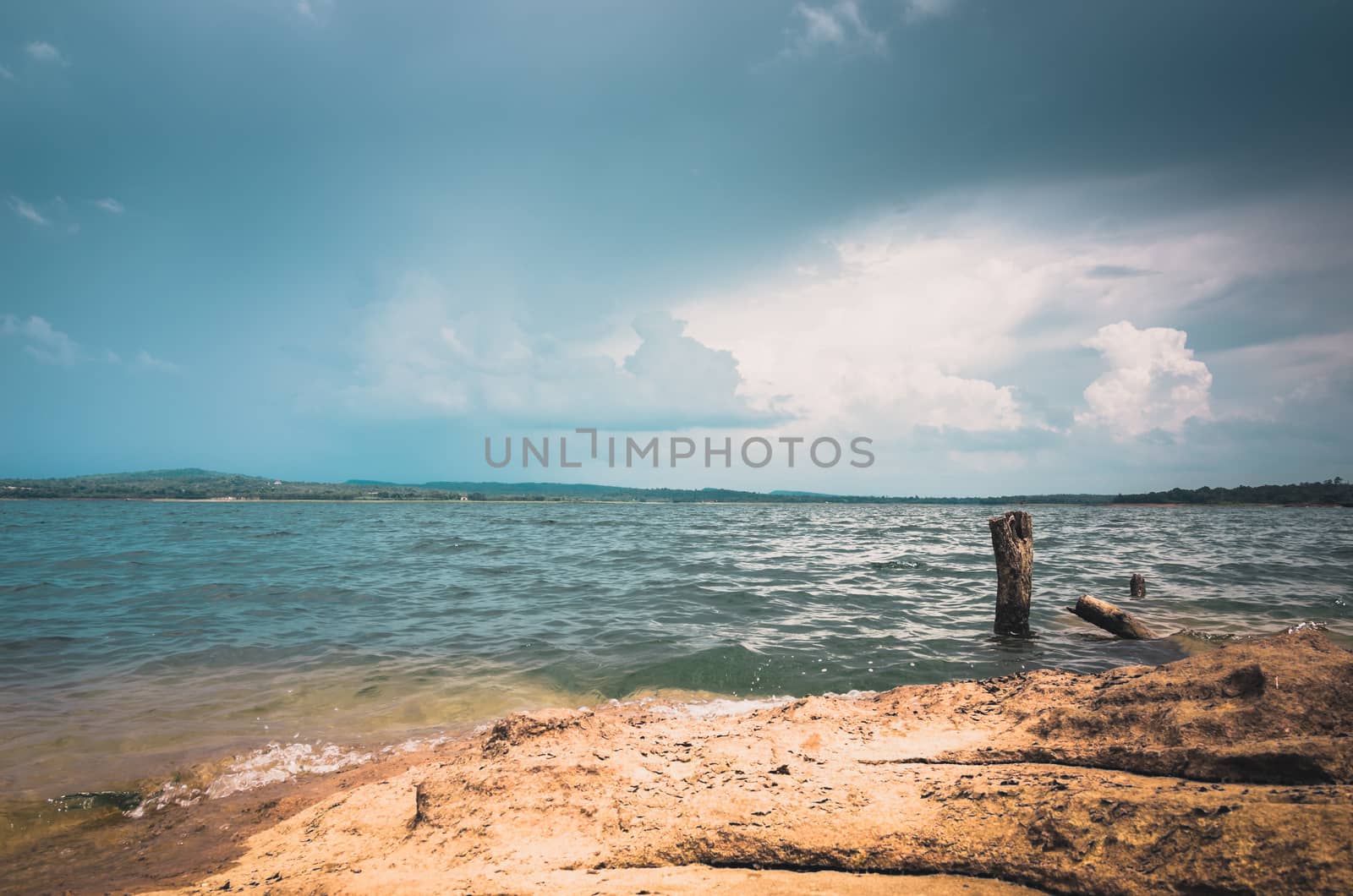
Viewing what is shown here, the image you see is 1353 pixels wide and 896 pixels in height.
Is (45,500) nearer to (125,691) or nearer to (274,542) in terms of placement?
(274,542)

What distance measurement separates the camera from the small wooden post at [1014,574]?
1138 centimetres

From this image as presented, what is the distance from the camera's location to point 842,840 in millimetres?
2896

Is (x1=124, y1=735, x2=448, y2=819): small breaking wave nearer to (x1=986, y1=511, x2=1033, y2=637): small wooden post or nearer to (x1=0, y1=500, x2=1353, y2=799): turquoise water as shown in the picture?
(x1=0, y1=500, x2=1353, y2=799): turquoise water

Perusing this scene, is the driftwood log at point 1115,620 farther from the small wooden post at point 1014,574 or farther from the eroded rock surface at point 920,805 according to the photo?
the eroded rock surface at point 920,805

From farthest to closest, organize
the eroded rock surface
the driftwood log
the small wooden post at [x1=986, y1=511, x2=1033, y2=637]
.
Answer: the small wooden post at [x1=986, y1=511, x2=1033, y2=637] < the driftwood log < the eroded rock surface

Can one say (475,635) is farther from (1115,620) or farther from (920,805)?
(1115,620)

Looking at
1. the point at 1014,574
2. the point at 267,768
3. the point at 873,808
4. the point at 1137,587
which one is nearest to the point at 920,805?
the point at 873,808

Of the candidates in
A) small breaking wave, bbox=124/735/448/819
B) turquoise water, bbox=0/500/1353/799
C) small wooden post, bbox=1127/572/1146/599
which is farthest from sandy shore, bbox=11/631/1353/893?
small wooden post, bbox=1127/572/1146/599

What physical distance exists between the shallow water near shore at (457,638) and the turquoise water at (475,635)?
58 millimetres

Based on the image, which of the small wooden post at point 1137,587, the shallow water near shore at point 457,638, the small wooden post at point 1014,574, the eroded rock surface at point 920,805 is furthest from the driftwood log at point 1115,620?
the eroded rock surface at point 920,805

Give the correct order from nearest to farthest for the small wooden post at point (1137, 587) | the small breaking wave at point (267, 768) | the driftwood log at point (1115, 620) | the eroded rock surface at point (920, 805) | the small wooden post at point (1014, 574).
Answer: the eroded rock surface at point (920, 805)
the small breaking wave at point (267, 768)
the driftwood log at point (1115, 620)
the small wooden post at point (1014, 574)
the small wooden post at point (1137, 587)

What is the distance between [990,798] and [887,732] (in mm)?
1975

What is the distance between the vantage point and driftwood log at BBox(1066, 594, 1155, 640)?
35.2 feet

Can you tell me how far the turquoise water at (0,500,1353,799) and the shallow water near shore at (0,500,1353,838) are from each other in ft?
0.19
